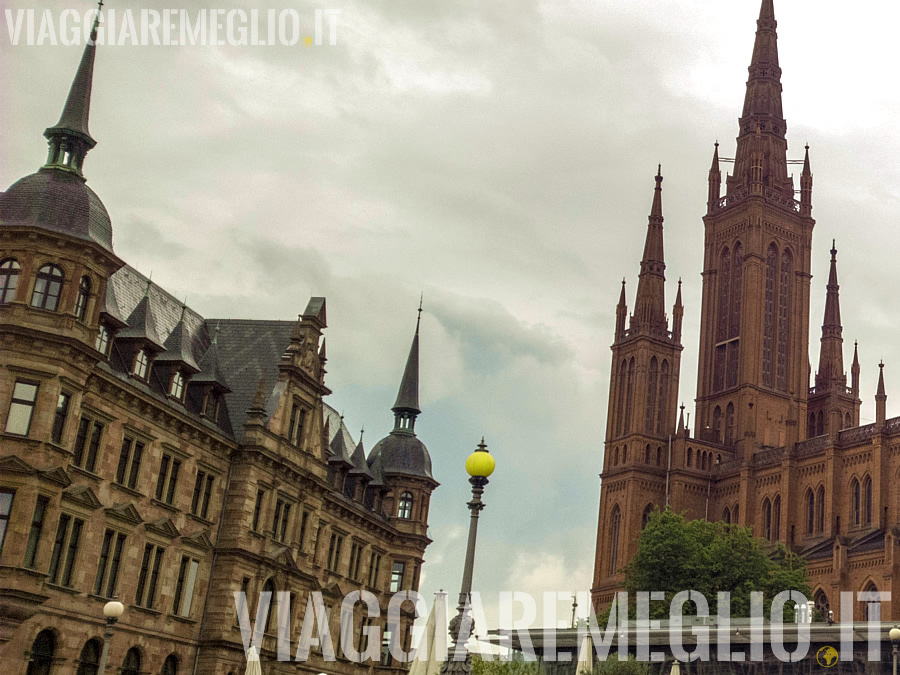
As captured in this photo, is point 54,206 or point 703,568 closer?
point 54,206

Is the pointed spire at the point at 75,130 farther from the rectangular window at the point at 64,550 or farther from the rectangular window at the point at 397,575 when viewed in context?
the rectangular window at the point at 397,575

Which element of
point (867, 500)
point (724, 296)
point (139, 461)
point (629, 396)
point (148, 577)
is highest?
point (724, 296)

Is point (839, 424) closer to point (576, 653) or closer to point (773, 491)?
point (773, 491)

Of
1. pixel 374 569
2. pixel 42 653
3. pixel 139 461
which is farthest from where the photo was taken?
pixel 374 569

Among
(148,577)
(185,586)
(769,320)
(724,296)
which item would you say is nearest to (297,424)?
(185,586)

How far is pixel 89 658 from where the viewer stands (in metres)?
42.1

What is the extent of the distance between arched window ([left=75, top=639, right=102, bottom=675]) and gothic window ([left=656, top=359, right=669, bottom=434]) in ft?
258

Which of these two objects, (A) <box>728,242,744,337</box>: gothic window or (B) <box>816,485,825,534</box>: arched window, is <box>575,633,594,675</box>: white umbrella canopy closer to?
(B) <box>816,485,825,534</box>: arched window

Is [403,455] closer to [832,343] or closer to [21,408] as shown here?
[21,408]

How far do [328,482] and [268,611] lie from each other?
28.7 feet

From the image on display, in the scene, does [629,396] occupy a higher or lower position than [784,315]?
lower

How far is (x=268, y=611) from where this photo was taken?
5297 cm

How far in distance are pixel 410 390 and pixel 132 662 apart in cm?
3242

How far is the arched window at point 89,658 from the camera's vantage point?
41.7 metres
